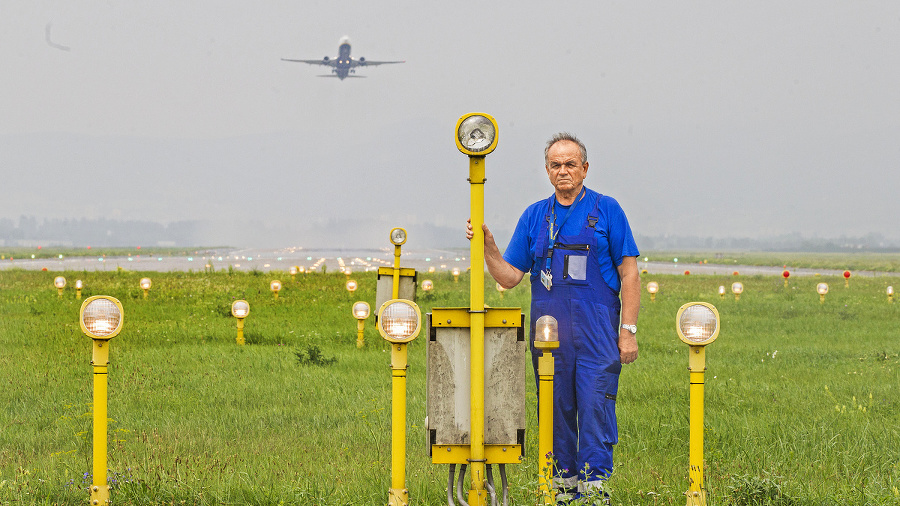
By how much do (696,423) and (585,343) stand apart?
28.5 inches

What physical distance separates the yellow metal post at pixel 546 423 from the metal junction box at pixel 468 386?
17 cm

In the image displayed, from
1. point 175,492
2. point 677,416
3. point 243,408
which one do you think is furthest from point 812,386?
point 175,492

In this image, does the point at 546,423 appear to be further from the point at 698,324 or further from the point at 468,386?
the point at 698,324

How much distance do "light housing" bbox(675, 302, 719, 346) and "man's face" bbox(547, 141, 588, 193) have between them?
99cm

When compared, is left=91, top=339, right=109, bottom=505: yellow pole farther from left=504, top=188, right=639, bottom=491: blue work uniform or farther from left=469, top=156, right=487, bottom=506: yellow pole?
left=504, top=188, right=639, bottom=491: blue work uniform

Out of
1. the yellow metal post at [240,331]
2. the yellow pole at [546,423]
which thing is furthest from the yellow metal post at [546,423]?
the yellow metal post at [240,331]

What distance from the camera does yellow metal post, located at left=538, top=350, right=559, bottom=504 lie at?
4.01 meters

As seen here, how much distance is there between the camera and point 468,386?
3879 millimetres

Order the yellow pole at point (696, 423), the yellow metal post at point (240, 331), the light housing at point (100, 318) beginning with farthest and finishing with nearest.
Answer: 1. the yellow metal post at point (240, 331)
2. the light housing at point (100, 318)
3. the yellow pole at point (696, 423)

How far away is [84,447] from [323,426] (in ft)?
6.92

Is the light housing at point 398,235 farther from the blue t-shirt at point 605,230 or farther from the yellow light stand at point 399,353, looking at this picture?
the yellow light stand at point 399,353

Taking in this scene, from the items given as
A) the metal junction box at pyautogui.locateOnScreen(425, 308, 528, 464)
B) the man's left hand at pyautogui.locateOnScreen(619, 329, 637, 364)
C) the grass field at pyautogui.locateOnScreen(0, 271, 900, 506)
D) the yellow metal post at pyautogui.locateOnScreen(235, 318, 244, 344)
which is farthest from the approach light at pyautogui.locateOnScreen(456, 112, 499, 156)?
the yellow metal post at pyautogui.locateOnScreen(235, 318, 244, 344)

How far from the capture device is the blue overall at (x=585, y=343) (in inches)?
169

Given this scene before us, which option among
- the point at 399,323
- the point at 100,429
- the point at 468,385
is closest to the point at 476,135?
the point at 399,323
